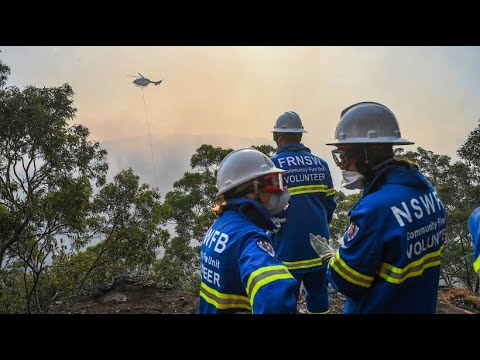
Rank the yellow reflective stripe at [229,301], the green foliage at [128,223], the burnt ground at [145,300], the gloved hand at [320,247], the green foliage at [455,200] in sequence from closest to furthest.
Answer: the yellow reflective stripe at [229,301] → the gloved hand at [320,247] → the burnt ground at [145,300] → the green foliage at [128,223] → the green foliage at [455,200]

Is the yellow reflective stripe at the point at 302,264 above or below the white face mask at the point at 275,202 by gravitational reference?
below

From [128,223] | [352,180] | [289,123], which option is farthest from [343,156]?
[128,223]

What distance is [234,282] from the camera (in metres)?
1.87

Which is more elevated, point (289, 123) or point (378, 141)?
point (289, 123)

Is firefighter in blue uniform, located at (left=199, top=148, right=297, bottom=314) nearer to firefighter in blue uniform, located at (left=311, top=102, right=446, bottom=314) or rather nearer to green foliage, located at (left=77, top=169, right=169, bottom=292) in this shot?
firefighter in blue uniform, located at (left=311, top=102, right=446, bottom=314)

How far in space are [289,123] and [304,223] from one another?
1.27m

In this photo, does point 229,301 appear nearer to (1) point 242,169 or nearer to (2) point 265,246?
(2) point 265,246

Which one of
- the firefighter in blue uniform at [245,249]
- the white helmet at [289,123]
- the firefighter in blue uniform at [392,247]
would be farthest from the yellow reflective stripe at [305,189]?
the firefighter in blue uniform at [392,247]

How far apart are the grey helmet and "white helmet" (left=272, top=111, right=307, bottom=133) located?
82.6 inches

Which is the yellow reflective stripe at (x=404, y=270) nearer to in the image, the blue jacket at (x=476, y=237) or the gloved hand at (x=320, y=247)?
the blue jacket at (x=476, y=237)

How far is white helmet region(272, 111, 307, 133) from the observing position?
470 centimetres

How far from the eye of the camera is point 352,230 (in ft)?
6.64

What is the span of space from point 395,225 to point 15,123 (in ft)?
34.5

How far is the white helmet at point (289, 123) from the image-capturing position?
4699 mm
